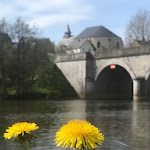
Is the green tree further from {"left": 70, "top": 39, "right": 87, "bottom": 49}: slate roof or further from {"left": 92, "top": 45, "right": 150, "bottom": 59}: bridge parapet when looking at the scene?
{"left": 70, "top": 39, "right": 87, "bottom": 49}: slate roof

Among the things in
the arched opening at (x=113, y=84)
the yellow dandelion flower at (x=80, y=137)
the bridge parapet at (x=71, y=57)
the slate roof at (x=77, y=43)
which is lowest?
the arched opening at (x=113, y=84)

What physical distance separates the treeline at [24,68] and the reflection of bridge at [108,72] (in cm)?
204

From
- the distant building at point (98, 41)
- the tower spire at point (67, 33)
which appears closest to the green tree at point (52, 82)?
the distant building at point (98, 41)

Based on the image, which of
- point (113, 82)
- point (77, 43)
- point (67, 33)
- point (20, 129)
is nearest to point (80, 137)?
point (20, 129)

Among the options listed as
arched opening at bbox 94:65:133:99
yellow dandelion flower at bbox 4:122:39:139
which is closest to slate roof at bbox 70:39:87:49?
arched opening at bbox 94:65:133:99

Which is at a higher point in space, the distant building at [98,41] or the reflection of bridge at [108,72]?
the distant building at [98,41]

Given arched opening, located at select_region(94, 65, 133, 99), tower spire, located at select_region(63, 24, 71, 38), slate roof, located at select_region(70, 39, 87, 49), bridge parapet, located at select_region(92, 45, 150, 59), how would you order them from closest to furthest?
bridge parapet, located at select_region(92, 45, 150, 59)
arched opening, located at select_region(94, 65, 133, 99)
slate roof, located at select_region(70, 39, 87, 49)
tower spire, located at select_region(63, 24, 71, 38)

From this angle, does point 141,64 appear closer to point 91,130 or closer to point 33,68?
point 33,68

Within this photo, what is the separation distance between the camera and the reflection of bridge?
32062 millimetres

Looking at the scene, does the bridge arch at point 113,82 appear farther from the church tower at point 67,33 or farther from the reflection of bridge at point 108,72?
the church tower at point 67,33

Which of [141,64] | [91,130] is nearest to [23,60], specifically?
[141,64]

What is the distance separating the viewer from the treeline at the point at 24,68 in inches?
1377

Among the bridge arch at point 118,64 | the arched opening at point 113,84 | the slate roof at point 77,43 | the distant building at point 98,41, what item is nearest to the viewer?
the bridge arch at point 118,64

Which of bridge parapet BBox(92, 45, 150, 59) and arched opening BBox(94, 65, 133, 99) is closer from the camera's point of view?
bridge parapet BBox(92, 45, 150, 59)
